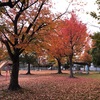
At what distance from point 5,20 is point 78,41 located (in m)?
17.9

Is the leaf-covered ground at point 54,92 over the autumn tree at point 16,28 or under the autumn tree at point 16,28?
under

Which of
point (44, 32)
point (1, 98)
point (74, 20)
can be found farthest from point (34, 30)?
point (74, 20)

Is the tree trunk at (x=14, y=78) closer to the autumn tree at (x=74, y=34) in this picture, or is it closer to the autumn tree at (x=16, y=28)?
the autumn tree at (x=16, y=28)

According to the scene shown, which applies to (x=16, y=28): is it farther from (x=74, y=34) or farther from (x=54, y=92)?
(x=74, y=34)

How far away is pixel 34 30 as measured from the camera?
18547mm

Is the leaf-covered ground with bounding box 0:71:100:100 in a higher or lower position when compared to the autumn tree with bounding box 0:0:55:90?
lower

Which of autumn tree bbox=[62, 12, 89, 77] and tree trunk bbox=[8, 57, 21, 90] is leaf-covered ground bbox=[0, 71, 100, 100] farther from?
autumn tree bbox=[62, 12, 89, 77]

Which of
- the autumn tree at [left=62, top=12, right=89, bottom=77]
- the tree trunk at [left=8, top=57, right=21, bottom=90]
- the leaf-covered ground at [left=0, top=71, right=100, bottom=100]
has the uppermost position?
the autumn tree at [left=62, top=12, right=89, bottom=77]

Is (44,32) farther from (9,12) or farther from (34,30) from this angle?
(9,12)

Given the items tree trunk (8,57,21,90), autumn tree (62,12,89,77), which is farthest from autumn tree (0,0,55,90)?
autumn tree (62,12,89,77)

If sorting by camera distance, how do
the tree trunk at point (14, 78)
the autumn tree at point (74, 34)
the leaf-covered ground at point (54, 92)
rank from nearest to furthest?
1. the leaf-covered ground at point (54, 92)
2. the tree trunk at point (14, 78)
3. the autumn tree at point (74, 34)

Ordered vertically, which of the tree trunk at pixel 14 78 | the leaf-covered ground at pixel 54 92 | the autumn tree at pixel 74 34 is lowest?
the leaf-covered ground at pixel 54 92

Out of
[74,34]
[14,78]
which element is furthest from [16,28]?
[74,34]

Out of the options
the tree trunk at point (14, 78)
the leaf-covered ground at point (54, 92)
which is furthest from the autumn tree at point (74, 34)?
the tree trunk at point (14, 78)
